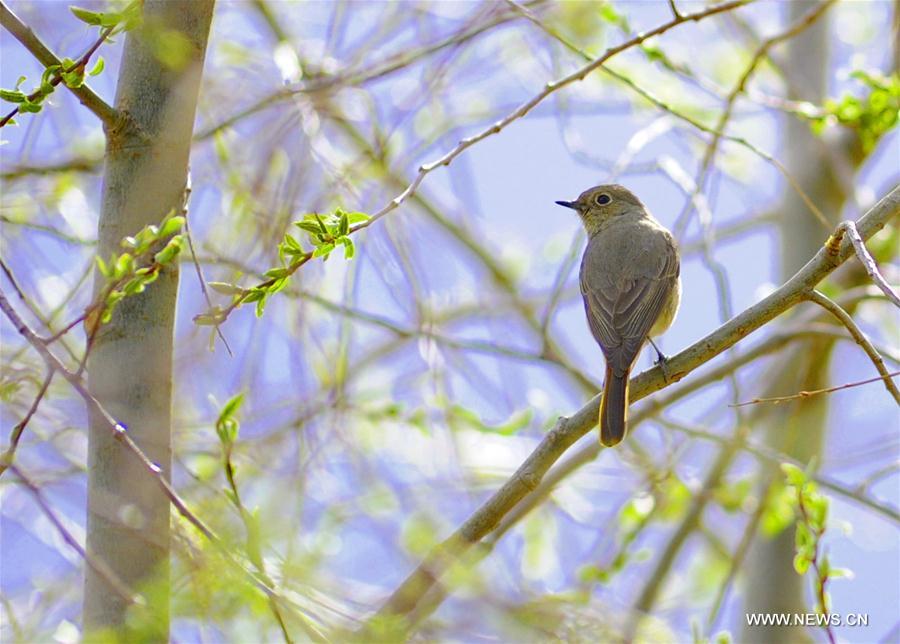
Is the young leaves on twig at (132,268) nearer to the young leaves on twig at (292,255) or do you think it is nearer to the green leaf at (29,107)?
the young leaves on twig at (292,255)

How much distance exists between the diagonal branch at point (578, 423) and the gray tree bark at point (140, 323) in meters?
0.62

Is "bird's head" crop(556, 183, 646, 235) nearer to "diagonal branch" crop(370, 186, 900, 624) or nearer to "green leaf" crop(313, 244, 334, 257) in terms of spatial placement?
"diagonal branch" crop(370, 186, 900, 624)

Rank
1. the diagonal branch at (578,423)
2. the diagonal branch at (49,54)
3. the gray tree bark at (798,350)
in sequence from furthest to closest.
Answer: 1. the gray tree bark at (798,350)
2. the diagonal branch at (578,423)
3. the diagonal branch at (49,54)

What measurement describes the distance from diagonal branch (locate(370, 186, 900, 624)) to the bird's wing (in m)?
1.26

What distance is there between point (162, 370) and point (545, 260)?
16.5 ft

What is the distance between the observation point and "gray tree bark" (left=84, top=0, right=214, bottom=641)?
255cm

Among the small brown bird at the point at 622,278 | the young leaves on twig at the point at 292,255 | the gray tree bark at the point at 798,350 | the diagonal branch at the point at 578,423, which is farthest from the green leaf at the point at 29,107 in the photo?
the gray tree bark at the point at 798,350

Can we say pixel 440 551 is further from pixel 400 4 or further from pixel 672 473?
pixel 400 4

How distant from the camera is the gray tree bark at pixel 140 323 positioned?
255 cm

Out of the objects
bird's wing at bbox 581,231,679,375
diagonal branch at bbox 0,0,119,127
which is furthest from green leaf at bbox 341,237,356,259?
bird's wing at bbox 581,231,679,375

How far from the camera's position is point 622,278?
496cm

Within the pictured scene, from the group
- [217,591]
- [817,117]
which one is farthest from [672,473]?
[217,591]

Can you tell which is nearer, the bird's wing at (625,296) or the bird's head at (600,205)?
the bird's wing at (625,296)

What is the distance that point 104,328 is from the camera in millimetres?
2635
